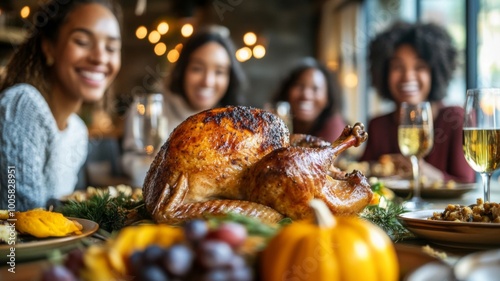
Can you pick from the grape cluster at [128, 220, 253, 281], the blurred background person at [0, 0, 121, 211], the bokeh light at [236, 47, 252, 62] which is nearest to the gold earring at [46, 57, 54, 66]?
the blurred background person at [0, 0, 121, 211]

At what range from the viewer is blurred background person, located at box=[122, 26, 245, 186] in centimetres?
357

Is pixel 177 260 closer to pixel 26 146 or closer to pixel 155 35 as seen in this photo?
pixel 26 146

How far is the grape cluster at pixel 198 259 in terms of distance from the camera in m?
0.51

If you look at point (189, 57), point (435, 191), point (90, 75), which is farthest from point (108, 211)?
point (189, 57)

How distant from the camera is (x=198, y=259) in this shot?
1.71 ft

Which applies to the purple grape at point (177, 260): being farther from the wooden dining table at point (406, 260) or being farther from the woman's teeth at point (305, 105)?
the woman's teeth at point (305, 105)

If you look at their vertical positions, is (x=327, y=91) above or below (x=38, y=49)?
below

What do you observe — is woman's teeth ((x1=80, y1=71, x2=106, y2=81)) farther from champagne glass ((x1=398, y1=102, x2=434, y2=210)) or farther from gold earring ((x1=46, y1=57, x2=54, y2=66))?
champagne glass ((x1=398, y1=102, x2=434, y2=210))

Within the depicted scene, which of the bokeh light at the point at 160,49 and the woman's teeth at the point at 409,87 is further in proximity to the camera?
the bokeh light at the point at 160,49

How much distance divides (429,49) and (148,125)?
203 centimetres

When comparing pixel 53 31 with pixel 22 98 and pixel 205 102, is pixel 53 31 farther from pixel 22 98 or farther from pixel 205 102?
pixel 205 102

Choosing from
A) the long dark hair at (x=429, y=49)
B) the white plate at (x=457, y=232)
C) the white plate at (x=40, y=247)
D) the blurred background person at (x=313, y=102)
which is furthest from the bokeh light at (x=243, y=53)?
the white plate at (x=40, y=247)

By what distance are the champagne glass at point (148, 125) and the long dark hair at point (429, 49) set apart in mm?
1816

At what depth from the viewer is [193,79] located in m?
3.61
